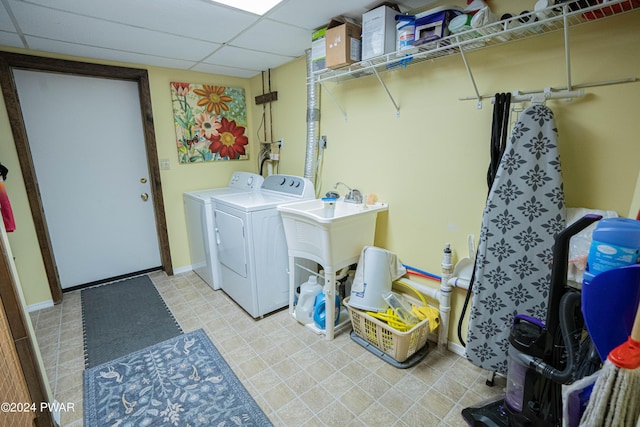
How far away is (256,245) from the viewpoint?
2.34 metres

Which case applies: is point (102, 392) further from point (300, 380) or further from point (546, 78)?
point (546, 78)

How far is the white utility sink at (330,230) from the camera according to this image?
1944 millimetres

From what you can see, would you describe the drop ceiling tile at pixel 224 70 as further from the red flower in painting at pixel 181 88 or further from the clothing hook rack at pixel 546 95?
the clothing hook rack at pixel 546 95

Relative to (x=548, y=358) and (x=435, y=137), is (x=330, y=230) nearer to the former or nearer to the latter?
(x=435, y=137)

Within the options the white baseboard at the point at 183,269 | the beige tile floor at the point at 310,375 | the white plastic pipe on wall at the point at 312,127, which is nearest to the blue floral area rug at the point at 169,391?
the beige tile floor at the point at 310,375

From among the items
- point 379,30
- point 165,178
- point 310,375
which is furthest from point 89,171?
point 379,30

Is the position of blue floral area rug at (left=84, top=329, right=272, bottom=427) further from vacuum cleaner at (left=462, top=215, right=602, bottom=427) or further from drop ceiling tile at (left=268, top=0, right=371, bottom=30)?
drop ceiling tile at (left=268, top=0, right=371, bottom=30)

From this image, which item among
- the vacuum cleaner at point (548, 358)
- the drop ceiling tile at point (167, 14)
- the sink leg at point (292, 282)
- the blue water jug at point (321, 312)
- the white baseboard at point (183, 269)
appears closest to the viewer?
the vacuum cleaner at point (548, 358)

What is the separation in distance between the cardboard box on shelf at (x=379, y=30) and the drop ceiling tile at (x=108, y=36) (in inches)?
50.9

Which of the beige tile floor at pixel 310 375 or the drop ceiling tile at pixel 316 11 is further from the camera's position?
the drop ceiling tile at pixel 316 11

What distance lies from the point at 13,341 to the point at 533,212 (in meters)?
2.38

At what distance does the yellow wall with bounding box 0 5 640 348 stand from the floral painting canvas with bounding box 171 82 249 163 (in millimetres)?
92

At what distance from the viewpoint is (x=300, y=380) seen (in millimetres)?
1786

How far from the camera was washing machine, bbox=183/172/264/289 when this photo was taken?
2805 millimetres
